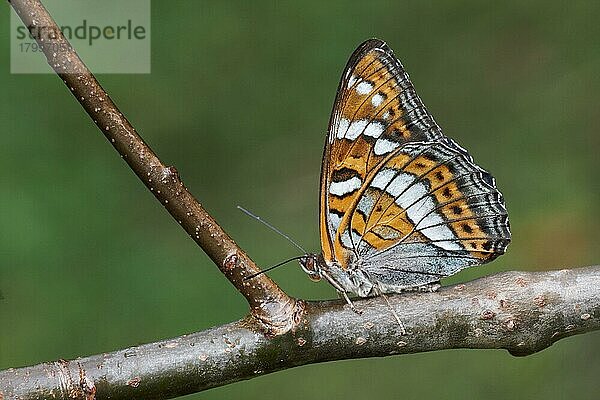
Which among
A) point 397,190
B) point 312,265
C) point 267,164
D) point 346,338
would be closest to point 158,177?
point 346,338

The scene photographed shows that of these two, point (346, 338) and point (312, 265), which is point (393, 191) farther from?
point (346, 338)

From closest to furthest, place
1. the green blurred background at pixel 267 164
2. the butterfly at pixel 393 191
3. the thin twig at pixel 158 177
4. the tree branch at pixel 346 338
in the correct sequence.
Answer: the thin twig at pixel 158 177, the tree branch at pixel 346 338, the butterfly at pixel 393 191, the green blurred background at pixel 267 164

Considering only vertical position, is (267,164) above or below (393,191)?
above

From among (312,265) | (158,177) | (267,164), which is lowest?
(312,265)

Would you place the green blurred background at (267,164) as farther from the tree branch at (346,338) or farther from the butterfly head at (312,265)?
the tree branch at (346,338)

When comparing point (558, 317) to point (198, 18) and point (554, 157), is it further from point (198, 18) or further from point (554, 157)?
point (198, 18)

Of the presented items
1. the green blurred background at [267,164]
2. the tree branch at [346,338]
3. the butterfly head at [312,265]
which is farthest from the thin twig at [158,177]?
the green blurred background at [267,164]

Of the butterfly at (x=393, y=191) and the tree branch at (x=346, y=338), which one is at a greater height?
the butterfly at (x=393, y=191)

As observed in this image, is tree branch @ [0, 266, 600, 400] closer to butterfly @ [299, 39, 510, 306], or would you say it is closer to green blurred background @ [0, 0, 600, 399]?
butterfly @ [299, 39, 510, 306]

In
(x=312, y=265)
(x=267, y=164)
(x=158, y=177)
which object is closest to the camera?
(x=158, y=177)
